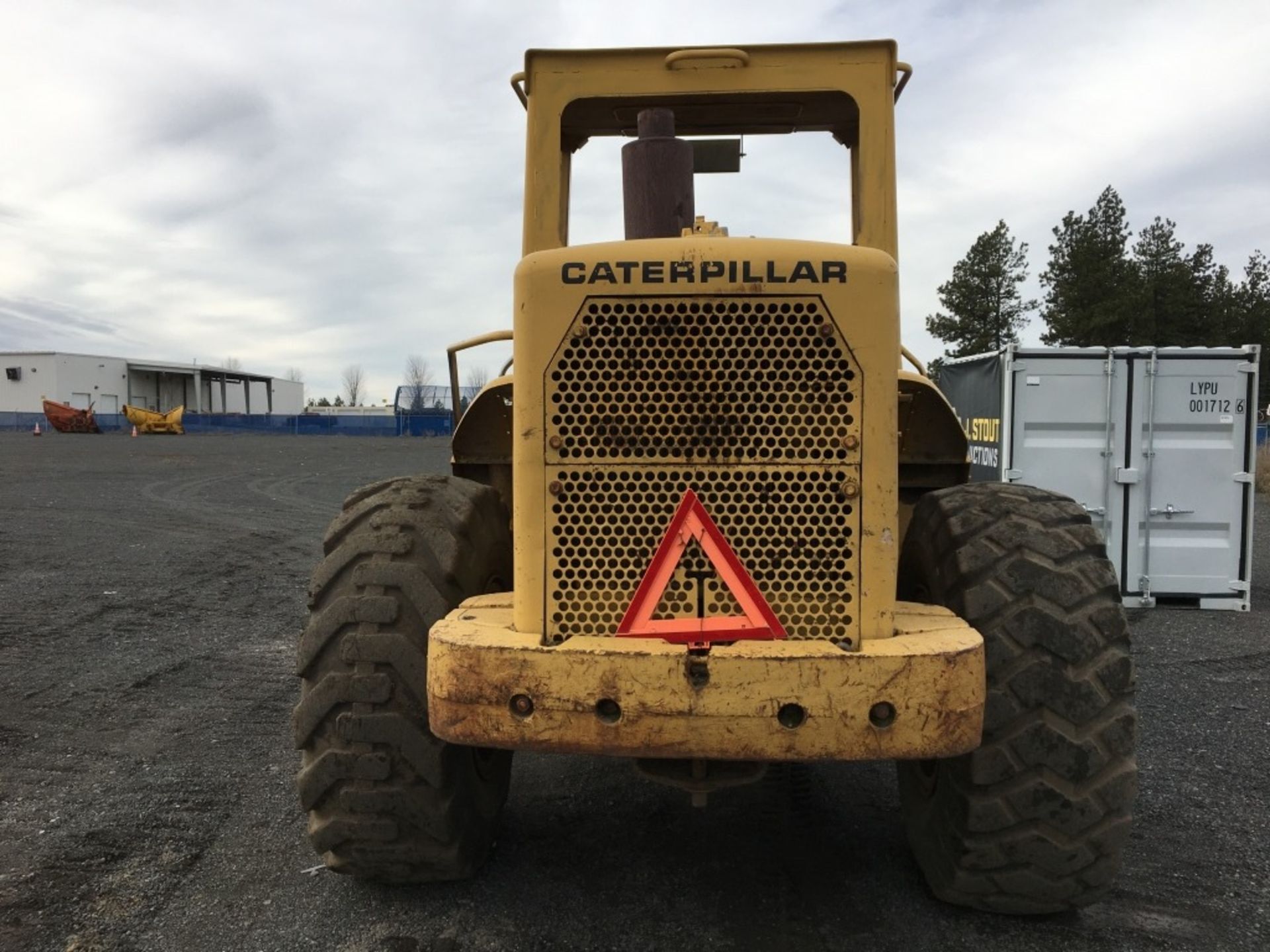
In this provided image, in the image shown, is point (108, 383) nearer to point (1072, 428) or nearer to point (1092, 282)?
point (1092, 282)

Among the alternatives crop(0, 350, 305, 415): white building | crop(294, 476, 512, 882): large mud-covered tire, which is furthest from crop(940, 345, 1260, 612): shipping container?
crop(0, 350, 305, 415): white building

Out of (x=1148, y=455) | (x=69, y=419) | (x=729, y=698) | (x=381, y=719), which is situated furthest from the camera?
(x=69, y=419)

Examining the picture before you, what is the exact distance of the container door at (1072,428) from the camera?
27.0 feet

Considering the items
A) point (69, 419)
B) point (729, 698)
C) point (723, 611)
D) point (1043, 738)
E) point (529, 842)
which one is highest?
point (69, 419)

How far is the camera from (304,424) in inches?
2227

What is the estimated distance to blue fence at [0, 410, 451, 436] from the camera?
176 ft

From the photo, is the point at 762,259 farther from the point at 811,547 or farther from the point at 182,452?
the point at 182,452

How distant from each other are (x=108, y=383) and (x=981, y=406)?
246 ft

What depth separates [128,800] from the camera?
377cm

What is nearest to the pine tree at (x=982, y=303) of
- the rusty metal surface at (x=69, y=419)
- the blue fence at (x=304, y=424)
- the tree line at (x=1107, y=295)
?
the tree line at (x=1107, y=295)

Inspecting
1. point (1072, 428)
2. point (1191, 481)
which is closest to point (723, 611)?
point (1072, 428)

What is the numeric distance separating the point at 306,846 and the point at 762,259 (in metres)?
2.67

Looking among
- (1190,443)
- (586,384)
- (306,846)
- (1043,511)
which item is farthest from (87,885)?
(1190,443)

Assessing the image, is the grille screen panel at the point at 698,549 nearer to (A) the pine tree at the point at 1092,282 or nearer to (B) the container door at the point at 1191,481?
(B) the container door at the point at 1191,481
